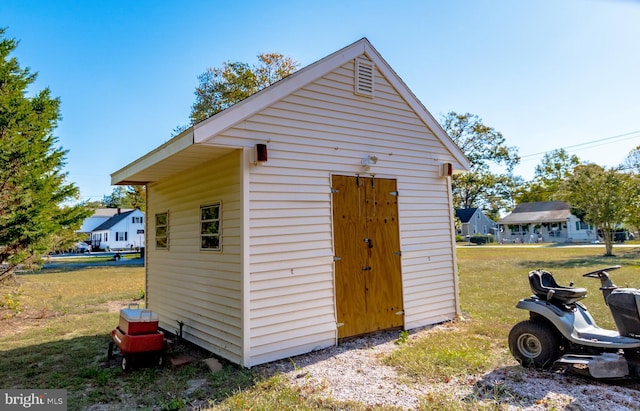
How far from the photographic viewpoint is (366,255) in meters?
5.45

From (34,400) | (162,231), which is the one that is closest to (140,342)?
(34,400)

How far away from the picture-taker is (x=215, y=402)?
3.38m

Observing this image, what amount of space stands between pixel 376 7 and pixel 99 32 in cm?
643

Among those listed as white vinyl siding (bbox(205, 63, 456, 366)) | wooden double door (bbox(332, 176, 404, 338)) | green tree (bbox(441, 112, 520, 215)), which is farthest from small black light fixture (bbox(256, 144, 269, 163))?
green tree (bbox(441, 112, 520, 215))

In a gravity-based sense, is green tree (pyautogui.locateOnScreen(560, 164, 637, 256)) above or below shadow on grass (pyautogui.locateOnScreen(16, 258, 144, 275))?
above

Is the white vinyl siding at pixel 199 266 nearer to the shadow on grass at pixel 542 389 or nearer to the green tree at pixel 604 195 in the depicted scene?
the shadow on grass at pixel 542 389

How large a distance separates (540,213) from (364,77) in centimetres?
4081

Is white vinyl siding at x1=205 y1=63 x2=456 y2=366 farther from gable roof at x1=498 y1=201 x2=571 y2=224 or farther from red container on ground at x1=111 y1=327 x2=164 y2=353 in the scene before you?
gable roof at x1=498 y1=201 x2=571 y2=224

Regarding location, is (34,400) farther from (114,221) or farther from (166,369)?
(114,221)

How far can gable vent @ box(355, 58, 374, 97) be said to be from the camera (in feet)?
18.6

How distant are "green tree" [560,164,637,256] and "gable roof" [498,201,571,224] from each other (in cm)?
2090

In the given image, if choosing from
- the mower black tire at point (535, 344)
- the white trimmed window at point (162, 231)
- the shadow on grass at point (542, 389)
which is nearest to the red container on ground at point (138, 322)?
the white trimmed window at point (162, 231)

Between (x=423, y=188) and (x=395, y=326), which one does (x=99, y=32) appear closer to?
(x=423, y=188)

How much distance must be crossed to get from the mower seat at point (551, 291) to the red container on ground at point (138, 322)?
434cm
